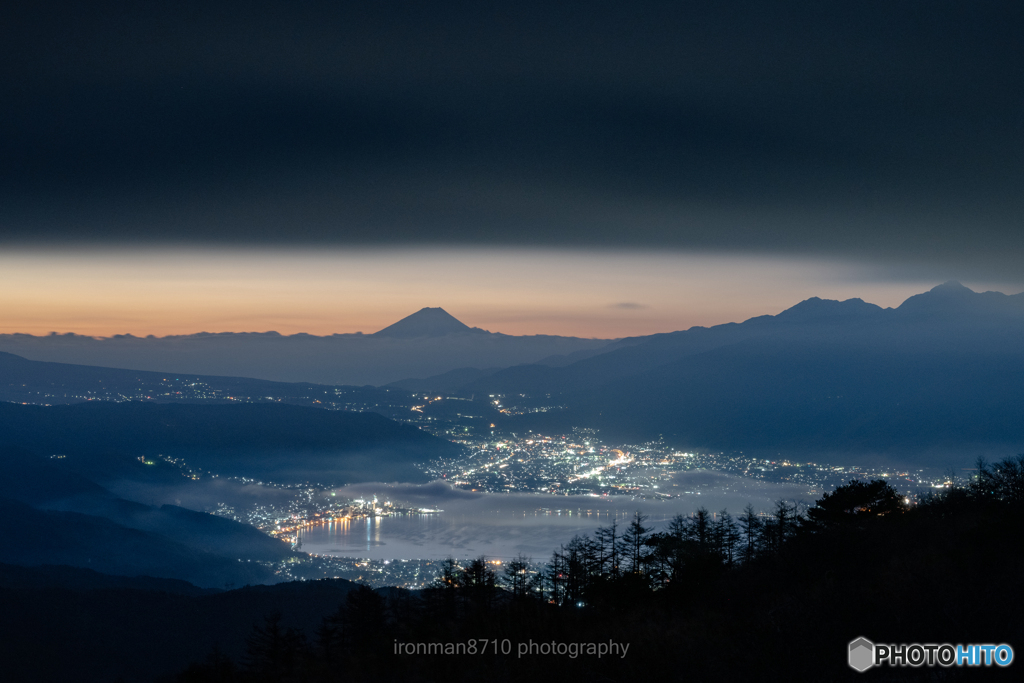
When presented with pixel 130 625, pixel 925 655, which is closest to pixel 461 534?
pixel 130 625

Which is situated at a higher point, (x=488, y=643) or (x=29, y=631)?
(x=488, y=643)

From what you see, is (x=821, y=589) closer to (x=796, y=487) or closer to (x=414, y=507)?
(x=796, y=487)

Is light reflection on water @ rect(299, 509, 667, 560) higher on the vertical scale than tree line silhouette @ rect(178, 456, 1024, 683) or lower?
lower

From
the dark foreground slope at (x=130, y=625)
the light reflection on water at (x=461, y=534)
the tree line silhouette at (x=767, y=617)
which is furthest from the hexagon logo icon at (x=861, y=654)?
the light reflection on water at (x=461, y=534)

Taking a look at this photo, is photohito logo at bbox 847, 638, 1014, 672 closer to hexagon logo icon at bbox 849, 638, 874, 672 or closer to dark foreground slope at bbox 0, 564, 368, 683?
hexagon logo icon at bbox 849, 638, 874, 672

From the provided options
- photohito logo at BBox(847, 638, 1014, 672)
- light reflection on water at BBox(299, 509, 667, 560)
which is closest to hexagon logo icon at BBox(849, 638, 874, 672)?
photohito logo at BBox(847, 638, 1014, 672)

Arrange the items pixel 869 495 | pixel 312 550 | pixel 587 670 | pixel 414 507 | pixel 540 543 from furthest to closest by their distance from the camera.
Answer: pixel 414 507, pixel 312 550, pixel 540 543, pixel 869 495, pixel 587 670

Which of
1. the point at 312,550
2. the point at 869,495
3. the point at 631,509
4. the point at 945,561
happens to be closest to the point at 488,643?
the point at 945,561
